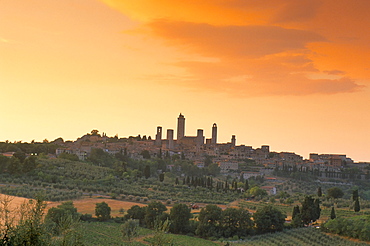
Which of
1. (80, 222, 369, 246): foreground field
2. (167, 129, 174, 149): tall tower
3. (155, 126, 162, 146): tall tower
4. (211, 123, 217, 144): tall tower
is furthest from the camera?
(211, 123, 217, 144): tall tower

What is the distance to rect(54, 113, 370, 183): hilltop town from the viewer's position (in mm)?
72688

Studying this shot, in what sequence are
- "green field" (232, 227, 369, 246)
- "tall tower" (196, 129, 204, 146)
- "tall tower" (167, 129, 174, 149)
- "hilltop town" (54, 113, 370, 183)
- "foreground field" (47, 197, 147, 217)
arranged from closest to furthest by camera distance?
"green field" (232, 227, 369, 246), "foreground field" (47, 197, 147, 217), "hilltop town" (54, 113, 370, 183), "tall tower" (167, 129, 174, 149), "tall tower" (196, 129, 204, 146)

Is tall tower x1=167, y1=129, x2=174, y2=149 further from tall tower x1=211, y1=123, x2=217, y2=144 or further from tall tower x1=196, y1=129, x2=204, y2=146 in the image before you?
tall tower x1=211, y1=123, x2=217, y2=144

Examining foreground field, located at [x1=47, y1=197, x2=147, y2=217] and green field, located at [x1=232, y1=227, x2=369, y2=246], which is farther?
foreground field, located at [x1=47, y1=197, x2=147, y2=217]

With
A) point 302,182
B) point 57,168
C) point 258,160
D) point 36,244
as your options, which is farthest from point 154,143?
point 36,244

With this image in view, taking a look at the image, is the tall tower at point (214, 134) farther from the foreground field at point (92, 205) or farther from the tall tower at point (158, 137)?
the foreground field at point (92, 205)

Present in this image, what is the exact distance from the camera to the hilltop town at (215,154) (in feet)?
238

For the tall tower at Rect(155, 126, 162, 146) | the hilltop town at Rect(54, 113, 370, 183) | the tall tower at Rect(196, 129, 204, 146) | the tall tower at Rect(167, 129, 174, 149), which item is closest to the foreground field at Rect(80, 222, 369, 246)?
the hilltop town at Rect(54, 113, 370, 183)

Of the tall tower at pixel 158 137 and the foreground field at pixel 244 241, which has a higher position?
the tall tower at pixel 158 137

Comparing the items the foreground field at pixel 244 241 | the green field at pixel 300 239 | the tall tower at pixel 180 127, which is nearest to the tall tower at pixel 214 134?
the tall tower at pixel 180 127

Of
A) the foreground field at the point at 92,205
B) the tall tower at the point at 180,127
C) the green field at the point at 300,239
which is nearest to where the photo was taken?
the green field at the point at 300,239

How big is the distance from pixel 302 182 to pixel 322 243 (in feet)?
122

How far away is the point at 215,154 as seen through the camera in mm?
90938

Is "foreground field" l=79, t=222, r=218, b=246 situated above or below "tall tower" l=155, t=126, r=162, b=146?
below
